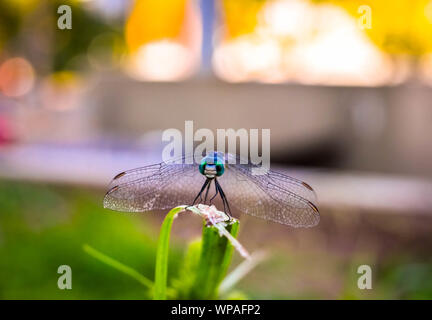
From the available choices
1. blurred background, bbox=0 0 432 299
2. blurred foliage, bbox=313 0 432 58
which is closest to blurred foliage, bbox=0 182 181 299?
blurred background, bbox=0 0 432 299

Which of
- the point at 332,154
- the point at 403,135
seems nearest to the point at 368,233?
the point at 332,154

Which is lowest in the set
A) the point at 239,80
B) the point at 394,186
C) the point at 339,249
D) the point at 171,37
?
the point at 339,249

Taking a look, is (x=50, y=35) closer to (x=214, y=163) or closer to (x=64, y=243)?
(x=64, y=243)

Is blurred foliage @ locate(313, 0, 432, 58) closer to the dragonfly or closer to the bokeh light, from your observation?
the dragonfly

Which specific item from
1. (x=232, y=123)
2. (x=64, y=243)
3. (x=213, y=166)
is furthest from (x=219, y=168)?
(x=232, y=123)

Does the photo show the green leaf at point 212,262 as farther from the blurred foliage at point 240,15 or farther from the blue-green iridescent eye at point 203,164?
the blurred foliage at point 240,15

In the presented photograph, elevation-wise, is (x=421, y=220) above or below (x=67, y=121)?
below

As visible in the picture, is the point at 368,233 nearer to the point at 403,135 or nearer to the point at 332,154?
the point at 332,154
